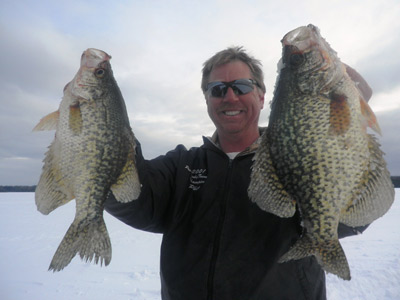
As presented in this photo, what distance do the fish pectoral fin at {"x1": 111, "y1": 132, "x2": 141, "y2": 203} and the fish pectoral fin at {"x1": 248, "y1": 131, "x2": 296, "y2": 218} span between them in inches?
33.5

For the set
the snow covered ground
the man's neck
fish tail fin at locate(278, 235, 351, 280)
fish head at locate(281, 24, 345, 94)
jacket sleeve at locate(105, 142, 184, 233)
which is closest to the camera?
fish tail fin at locate(278, 235, 351, 280)

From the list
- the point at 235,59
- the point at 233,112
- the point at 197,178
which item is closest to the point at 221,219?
the point at 197,178

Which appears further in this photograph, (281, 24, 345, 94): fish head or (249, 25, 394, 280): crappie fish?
(281, 24, 345, 94): fish head

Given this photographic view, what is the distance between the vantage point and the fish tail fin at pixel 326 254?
5.56ft

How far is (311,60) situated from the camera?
1934 millimetres

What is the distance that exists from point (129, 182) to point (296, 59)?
152 centimetres

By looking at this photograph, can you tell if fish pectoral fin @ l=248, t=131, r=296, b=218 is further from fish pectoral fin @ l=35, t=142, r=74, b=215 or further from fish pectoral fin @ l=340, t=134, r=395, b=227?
fish pectoral fin @ l=35, t=142, r=74, b=215

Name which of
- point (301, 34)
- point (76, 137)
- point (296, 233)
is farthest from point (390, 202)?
point (76, 137)

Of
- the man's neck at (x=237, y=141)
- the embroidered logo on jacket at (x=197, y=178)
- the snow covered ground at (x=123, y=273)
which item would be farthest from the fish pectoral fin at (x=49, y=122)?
the snow covered ground at (x=123, y=273)

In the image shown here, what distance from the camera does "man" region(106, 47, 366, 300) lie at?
7.17 feet

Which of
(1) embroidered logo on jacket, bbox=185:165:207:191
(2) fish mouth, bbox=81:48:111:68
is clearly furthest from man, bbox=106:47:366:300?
(2) fish mouth, bbox=81:48:111:68

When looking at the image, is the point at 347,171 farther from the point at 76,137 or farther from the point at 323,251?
A: the point at 76,137

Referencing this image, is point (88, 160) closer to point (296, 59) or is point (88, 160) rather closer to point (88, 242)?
point (88, 242)

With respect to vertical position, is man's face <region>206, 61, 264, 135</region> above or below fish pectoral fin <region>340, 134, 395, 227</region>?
above
